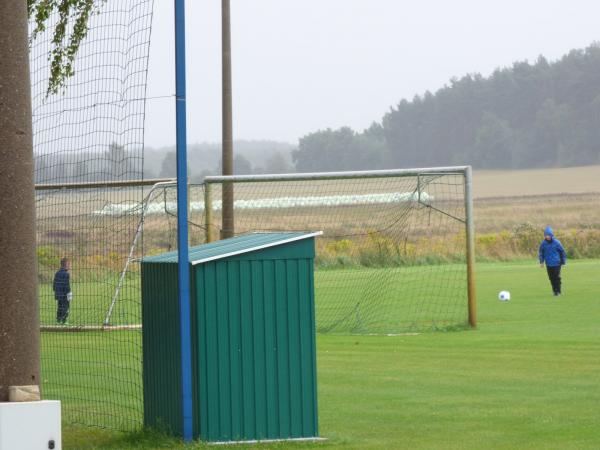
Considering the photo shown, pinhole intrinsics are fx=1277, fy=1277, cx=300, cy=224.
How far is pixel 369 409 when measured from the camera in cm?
1238

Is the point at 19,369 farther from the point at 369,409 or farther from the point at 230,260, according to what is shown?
the point at 369,409

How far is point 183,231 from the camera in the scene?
10070mm

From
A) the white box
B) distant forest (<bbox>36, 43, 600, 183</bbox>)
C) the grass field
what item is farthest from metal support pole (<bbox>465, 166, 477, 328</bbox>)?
distant forest (<bbox>36, 43, 600, 183</bbox>)

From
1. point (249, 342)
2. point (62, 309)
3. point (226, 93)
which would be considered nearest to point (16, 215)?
point (249, 342)

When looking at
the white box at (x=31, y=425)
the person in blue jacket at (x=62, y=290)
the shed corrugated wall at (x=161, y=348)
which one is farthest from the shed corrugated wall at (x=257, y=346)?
the person in blue jacket at (x=62, y=290)

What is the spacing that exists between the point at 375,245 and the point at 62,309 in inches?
389

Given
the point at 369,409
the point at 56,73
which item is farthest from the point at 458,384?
the point at 56,73

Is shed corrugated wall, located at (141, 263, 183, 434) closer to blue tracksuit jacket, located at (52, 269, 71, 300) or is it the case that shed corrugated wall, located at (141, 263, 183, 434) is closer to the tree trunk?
the tree trunk

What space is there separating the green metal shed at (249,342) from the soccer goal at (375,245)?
1195 centimetres

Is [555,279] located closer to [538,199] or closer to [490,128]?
[538,199]

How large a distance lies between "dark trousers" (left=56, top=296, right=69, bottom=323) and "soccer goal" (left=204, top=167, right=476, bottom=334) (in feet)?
21.3

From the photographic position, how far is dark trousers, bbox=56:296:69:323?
1631cm

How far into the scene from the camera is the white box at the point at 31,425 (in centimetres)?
577

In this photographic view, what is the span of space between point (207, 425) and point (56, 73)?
447 cm
